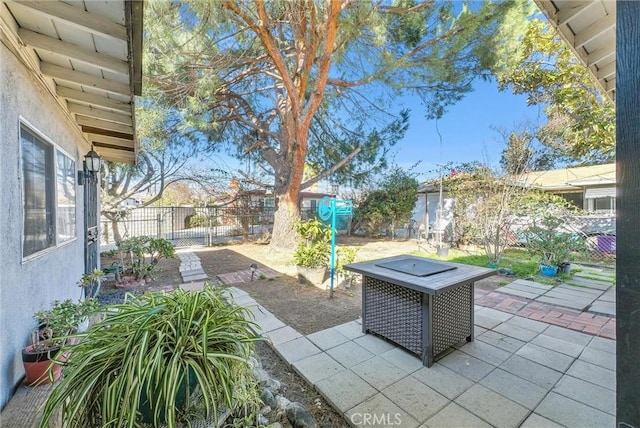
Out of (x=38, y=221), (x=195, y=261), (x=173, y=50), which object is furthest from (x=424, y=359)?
(x=173, y=50)

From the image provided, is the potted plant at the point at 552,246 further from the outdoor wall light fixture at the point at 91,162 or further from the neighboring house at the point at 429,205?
the outdoor wall light fixture at the point at 91,162

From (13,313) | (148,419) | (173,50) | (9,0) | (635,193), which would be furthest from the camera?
(173,50)

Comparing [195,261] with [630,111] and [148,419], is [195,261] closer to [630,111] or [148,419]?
[148,419]

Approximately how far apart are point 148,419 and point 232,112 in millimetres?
9147

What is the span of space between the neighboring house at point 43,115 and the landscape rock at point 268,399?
5.48ft

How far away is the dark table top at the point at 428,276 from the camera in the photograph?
234cm

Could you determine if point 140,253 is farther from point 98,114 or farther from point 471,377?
point 471,377

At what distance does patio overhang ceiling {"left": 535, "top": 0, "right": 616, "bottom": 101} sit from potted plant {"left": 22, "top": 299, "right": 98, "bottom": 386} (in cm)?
519

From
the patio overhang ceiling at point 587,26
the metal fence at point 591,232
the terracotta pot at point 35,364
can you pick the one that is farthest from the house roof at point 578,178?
the terracotta pot at point 35,364

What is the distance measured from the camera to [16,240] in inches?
78.2

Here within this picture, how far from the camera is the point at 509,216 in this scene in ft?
22.0

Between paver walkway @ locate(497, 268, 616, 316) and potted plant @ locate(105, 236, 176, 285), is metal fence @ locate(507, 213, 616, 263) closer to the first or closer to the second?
paver walkway @ locate(497, 268, 616, 316)

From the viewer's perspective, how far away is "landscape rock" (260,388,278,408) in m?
1.95

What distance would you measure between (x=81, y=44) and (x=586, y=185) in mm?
16020
